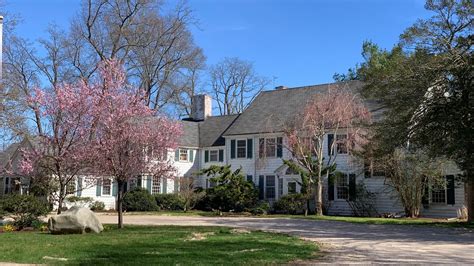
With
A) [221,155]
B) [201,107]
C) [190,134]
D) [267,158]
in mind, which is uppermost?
[201,107]

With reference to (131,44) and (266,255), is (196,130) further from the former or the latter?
(266,255)

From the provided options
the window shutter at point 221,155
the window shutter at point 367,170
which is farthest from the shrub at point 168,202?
the window shutter at point 367,170

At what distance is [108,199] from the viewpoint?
3834 centimetres

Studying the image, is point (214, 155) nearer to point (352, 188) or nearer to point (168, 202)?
point (168, 202)

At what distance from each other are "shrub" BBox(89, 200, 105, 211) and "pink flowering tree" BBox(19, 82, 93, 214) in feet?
53.1

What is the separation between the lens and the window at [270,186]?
36500 millimetres

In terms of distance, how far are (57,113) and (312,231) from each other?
35.0 feet

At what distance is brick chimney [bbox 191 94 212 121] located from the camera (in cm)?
4672

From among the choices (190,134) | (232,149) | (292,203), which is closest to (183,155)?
(190,134)

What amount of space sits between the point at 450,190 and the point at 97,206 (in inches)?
897

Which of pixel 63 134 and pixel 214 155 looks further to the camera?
pixel 214 155

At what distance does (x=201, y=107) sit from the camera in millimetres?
47219

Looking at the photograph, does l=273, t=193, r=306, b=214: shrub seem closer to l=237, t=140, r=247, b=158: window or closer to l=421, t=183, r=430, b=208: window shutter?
l=237, t=140, r=247, b=158: window

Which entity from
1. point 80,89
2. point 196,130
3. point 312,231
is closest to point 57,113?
point 80,89
